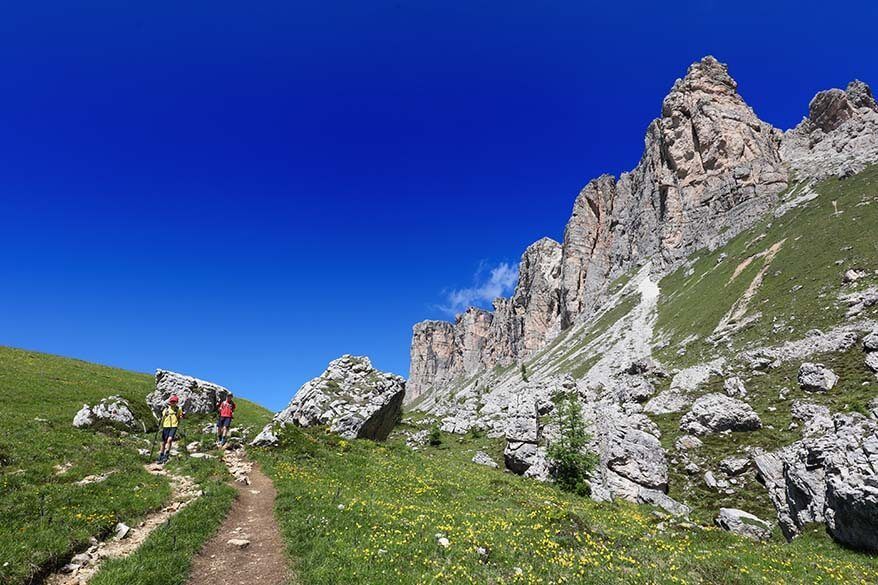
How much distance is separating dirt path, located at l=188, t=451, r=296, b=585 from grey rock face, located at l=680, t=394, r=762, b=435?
33019mm

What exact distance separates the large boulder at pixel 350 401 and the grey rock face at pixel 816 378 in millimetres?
36621

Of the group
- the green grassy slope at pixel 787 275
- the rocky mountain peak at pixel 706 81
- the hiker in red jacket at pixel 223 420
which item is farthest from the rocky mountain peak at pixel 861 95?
the hiker in red jacket at pixel 223 420

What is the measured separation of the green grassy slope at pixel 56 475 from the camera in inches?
440

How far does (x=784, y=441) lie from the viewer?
29922 millimetres

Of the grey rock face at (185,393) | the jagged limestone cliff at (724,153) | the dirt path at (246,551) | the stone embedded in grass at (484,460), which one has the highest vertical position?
the jagged limestone cliff at (724,153)

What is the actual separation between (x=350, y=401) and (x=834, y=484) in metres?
30.8

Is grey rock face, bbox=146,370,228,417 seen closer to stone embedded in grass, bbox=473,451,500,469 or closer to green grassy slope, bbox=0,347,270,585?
green grassy slope, bbox=0,347,270,585

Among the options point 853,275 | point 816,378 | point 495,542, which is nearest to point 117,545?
point 495,542

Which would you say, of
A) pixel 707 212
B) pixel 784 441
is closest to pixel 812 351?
pixel 784 441

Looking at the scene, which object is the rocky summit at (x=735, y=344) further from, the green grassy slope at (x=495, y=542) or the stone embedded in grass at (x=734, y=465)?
the green grassy slope at (x=495, y=542)

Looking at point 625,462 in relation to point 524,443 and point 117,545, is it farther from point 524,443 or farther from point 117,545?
point 117,545

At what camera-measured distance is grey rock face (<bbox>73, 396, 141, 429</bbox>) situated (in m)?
24.3

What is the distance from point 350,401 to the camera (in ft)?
118

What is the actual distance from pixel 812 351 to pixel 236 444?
58119mm
